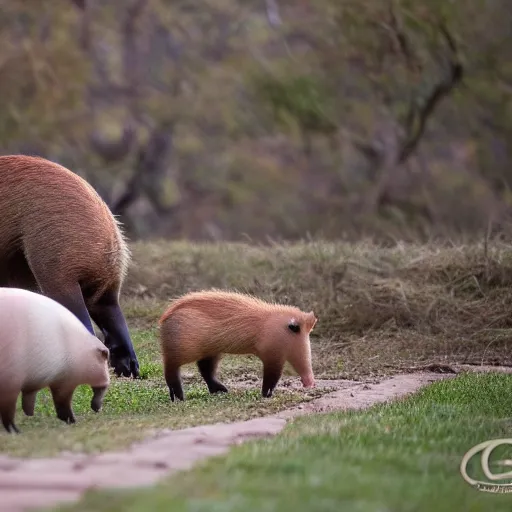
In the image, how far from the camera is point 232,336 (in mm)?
7023

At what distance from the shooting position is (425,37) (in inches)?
774

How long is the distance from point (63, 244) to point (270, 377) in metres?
1.62

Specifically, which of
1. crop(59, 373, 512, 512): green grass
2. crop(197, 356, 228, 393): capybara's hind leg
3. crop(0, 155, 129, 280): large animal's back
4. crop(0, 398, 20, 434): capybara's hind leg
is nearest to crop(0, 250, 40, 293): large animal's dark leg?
crop(0, 155, 129, 280): large animal's back

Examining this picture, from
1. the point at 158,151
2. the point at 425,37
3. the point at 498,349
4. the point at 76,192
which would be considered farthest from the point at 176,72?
the point at 76,192

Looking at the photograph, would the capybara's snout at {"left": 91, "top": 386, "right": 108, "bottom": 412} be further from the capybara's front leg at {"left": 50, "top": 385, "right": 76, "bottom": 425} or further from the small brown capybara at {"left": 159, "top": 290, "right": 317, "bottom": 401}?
the small brown capybara at {"left": 159, "top": 290, "right": 317, "bottom": 401}

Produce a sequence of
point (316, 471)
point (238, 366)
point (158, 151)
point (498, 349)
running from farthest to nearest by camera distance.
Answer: point (158, 151) < point (498, 349) < point (238, 366) < point (316, 471)

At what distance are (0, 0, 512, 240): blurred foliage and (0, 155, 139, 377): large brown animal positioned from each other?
11499 mm

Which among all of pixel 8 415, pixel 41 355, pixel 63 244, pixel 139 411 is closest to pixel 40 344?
pixel 41 355

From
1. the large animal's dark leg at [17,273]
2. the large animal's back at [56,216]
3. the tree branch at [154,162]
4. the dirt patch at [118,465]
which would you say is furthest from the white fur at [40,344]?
the tree branch at [154,162]

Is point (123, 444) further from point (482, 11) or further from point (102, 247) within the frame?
point (482, 11)

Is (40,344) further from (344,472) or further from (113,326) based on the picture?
(344,472)

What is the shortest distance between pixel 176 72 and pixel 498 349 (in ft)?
49.2

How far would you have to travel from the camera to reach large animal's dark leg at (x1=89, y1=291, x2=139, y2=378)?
7.33 metres

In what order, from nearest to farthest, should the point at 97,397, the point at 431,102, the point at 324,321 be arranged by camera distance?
1. the point at 97,397
2. the point at 324,321
3. the point at 431,102
